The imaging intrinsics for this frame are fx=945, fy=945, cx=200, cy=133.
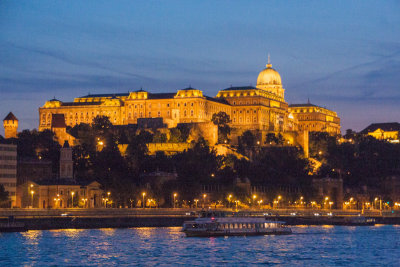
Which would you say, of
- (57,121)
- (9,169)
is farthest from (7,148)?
(57,121)

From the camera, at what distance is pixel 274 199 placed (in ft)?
484

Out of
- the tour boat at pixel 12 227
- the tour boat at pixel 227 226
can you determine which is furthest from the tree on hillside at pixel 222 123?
the tour boat at pixel 12 227

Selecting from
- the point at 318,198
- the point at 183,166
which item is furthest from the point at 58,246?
the point at 318,198

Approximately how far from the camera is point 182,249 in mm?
83875

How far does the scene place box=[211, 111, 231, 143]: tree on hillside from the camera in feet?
589

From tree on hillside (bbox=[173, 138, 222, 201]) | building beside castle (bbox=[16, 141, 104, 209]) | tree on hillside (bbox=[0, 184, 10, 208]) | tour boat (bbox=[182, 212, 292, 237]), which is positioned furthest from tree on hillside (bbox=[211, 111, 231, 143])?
tour boat (bbox=[182, 212, 292, 237])

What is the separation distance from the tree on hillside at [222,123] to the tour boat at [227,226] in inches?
2886

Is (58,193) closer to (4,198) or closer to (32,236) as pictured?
(4,198)

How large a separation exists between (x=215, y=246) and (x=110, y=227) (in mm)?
20899

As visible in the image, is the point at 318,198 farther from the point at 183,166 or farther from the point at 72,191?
the point at 72,191

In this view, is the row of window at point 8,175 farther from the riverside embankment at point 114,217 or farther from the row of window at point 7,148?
the riverside embankment at point 114,217

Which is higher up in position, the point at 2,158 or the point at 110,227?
the point at 2,158

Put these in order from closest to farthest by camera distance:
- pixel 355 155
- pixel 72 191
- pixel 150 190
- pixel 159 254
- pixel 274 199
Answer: pixel 159 254
pixel 72 191
pixel 150 190
pixel 274 199
pixel 355 155

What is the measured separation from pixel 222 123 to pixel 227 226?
90598 mm
